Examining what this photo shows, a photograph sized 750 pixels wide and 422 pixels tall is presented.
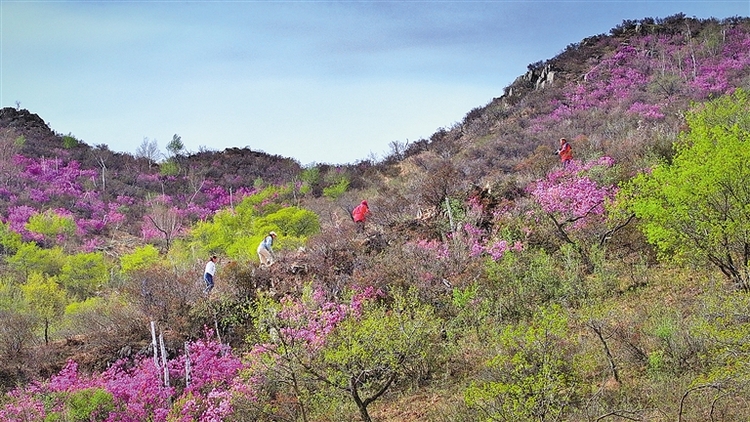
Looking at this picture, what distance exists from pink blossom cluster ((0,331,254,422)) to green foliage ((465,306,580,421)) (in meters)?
5.72

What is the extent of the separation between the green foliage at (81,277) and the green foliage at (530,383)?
72.2 feet

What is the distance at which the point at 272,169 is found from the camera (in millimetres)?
51781

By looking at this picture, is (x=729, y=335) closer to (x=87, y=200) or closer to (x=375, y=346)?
(x=375, y=346)

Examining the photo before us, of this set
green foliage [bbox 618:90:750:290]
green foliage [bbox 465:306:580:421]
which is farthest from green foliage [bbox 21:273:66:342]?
green foliage [bbox 618:90:750:290]

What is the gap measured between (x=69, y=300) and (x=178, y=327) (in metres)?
10.9

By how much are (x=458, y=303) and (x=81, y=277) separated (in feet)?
66.4

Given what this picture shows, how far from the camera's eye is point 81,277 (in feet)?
84.7

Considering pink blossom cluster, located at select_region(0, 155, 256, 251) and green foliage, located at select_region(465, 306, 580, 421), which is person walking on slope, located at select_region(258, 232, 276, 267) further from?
pink blossom cluster, located at select_region(0, 155, 256, 251)

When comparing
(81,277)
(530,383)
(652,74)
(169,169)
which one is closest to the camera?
(530,383)

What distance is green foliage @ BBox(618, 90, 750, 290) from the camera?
30.0 ft

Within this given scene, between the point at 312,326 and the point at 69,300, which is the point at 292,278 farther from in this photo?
the point at 69,300

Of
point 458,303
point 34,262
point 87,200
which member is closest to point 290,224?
point 34,262

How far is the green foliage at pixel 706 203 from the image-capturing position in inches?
360

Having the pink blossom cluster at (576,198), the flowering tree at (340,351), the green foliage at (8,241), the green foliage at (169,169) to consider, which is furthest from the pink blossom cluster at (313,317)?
the green foliage at (169,169)
